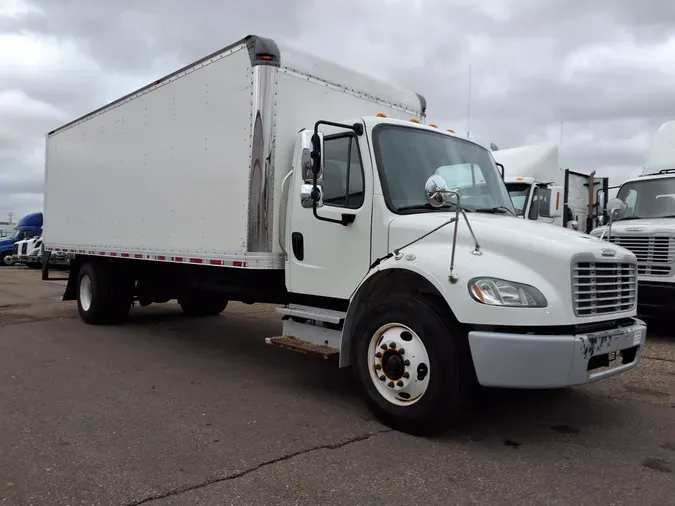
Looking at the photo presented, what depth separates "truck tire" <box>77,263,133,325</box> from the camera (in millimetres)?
9008

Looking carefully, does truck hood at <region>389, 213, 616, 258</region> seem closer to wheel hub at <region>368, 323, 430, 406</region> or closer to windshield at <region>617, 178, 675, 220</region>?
wheel hub at <region>368, 323, 430, 406</region>

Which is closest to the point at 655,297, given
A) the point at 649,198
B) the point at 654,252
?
the point at 654,252

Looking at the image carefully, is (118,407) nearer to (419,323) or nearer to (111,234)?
(419,323)

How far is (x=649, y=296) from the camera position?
838cm

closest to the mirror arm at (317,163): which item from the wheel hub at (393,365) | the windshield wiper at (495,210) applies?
the windshield wiper at (495,210)

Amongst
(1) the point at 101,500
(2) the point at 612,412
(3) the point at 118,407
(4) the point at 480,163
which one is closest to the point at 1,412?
(3) the point at 118,407

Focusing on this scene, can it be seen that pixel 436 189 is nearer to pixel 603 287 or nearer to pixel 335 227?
pixel 335 227

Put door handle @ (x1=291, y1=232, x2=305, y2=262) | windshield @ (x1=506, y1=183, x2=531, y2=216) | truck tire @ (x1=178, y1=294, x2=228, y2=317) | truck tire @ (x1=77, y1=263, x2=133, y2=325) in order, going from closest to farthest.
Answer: door handle @ (x1=291, y1=232, x2=305, y2=262), truck tire @ (x1=77, y1=263, x2=133, y2=325), truck tire @ (x1=178, y1=294, x2=228, y2=317), windshield @ (x1=506, y1=183, x2=531, y2=216)

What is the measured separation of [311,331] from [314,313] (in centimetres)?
17

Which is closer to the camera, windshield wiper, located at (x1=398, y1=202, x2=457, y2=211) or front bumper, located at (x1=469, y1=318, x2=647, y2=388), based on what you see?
front bumper, located at (x1=469, y1=318, x2=647, y2=388)

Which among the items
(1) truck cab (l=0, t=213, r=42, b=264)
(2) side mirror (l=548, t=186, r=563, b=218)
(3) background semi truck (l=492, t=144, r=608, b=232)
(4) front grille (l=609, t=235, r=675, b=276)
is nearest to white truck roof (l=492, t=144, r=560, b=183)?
(3) background semi truck (l=492, t=144, r=608, b=232)

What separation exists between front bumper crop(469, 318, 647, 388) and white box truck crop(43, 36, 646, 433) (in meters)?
0.01

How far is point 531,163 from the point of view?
11.8 meters

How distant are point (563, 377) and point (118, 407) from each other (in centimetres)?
352
